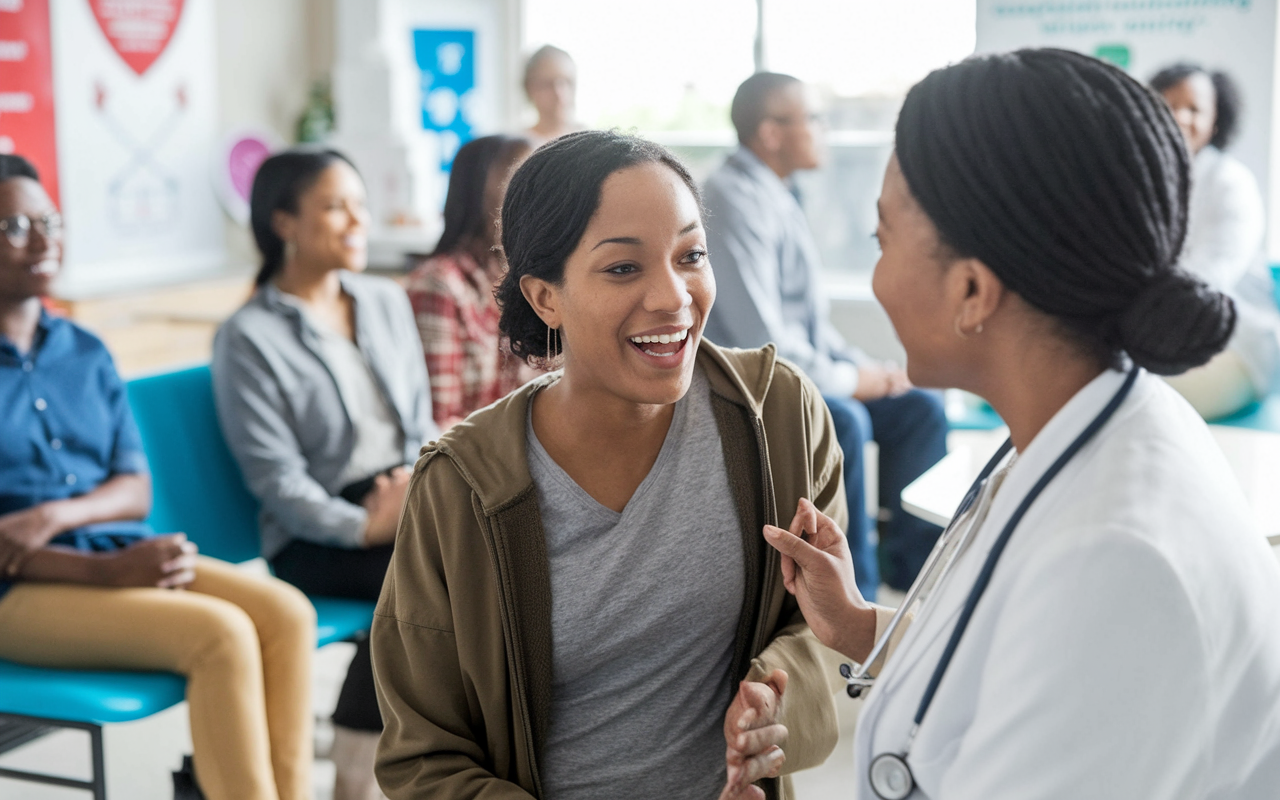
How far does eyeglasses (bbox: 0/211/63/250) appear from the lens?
2264mm

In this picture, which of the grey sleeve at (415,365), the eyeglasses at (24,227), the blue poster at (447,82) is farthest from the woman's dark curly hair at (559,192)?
the blue poster at (447,82)

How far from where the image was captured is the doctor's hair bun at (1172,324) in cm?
87

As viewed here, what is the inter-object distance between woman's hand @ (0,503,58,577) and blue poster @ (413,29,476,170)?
173 inches

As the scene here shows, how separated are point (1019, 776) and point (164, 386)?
2.08 m

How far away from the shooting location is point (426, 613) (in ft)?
4.31

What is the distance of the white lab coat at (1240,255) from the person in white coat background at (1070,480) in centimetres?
305

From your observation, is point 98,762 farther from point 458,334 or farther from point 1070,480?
point 1070,480

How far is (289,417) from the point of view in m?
2.56

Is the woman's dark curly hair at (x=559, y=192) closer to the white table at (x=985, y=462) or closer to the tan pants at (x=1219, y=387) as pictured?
the white table at (x=985, y=462)

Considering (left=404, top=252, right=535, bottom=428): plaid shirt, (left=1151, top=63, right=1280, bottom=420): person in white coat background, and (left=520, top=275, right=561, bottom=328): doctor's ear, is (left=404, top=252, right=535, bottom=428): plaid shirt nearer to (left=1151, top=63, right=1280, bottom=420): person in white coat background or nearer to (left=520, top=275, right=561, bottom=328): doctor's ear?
(left=520, top=275, right=561, bottom=328): doctor's ear

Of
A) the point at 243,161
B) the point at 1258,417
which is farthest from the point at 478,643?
the point at 243,161

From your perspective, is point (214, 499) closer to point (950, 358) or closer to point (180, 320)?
point (950, 358)

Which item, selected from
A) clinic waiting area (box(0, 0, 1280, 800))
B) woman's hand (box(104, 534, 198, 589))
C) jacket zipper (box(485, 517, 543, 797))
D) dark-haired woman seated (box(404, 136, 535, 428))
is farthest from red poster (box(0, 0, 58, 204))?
jacket zipper (box(485, 517, 543, 797))

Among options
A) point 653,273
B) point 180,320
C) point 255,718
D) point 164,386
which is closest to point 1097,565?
point 653,273
